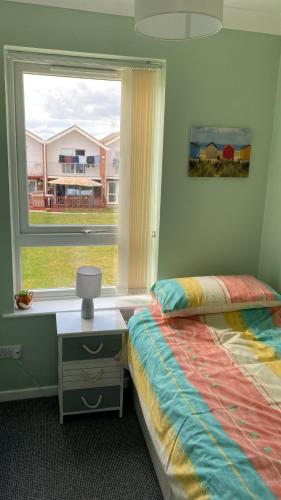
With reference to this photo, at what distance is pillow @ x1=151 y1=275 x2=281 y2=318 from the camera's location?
2.18m

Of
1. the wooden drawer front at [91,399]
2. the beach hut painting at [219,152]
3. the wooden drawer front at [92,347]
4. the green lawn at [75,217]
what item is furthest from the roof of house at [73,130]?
the wooden drawer front at [91,399]

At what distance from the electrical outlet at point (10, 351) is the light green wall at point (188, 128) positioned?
0.04 m

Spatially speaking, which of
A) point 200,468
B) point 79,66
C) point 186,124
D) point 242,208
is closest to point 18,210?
point 79,66

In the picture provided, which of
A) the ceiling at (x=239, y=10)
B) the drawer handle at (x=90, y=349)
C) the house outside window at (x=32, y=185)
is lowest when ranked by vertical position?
the drawer handle at (x=90, y=349)

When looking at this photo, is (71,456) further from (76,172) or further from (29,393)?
(76,172)

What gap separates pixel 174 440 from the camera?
4.67ft

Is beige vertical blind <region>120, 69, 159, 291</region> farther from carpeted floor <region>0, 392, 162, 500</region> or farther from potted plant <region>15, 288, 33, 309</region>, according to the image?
carpeted floor <region>0, 392, 162, 500</region>

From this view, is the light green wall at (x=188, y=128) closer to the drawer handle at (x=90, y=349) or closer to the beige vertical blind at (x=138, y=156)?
the beige vertical blind at (x=138, y=156)

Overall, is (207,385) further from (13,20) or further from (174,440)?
(13,20)

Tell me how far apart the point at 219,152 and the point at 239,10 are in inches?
33.8

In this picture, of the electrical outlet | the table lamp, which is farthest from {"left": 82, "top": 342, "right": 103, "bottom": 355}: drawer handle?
the electrical outlet

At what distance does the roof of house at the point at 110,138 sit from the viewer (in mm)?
2521

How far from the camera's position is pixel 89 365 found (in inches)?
89.1

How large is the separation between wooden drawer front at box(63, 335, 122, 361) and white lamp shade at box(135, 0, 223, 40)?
1.62 metres
